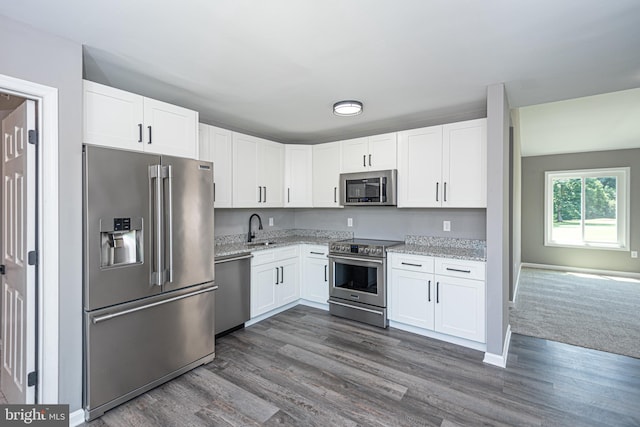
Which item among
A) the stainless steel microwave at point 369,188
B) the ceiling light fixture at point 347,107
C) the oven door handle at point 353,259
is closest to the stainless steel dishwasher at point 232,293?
the oven door handle at point 353,259

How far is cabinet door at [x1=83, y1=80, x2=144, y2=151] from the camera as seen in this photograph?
6.90 feet

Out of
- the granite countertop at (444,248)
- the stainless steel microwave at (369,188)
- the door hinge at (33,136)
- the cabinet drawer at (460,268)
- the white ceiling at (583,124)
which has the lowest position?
the cabinet drawer at (460,268)

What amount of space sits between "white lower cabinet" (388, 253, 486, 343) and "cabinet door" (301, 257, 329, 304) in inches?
37.1

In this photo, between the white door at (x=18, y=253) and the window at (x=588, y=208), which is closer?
the white door at (x=18, y=253)

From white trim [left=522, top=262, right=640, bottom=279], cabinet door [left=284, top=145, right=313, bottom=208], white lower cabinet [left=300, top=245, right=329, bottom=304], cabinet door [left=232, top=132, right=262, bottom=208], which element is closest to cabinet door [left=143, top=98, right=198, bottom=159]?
cabinet door [left=232, top=132, right=262, bottom=208]

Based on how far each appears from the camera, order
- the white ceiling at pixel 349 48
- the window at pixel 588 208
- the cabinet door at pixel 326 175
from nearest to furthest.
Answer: the white ceiling at pixel 349 48 → the cabinet door at pixel 326 175 → the window at pixel 588 208

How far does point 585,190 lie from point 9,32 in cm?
903

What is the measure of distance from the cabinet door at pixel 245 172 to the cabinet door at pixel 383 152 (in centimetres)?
151

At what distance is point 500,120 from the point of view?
267 cm

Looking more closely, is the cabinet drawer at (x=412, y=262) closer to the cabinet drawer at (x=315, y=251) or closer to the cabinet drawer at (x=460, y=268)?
the cabinet drawer at (x=460, y=268)

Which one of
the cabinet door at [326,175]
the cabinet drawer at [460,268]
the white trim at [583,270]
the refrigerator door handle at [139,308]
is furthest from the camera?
the white trim at [583,270]

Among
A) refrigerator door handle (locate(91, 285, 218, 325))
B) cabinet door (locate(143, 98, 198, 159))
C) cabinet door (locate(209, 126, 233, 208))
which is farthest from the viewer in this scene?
cabinet door (locate(209, 126, 233, 208))

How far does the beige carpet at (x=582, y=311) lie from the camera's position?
10.6ft

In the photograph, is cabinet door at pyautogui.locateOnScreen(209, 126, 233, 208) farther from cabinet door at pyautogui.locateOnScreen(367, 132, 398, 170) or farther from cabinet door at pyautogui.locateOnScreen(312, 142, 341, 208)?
cabinet door at pyautogui.locateOnScreen(367, 132, 398, 170)
